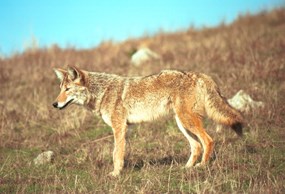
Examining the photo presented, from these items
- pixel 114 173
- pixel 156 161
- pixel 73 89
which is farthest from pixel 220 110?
pixel 73 89

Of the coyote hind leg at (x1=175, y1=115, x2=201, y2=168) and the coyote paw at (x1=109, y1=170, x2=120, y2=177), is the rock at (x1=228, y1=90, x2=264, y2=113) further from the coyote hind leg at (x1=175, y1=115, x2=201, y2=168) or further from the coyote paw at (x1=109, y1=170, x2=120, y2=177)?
the coyote paw at (x1=109, y1=170, x2=120, y2=177)

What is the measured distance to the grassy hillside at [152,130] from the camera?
6367mm

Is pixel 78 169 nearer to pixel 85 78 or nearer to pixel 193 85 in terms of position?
pixel 85 78

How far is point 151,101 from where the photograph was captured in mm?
7367

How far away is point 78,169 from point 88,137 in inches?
87.0

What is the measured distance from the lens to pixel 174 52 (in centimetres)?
1630

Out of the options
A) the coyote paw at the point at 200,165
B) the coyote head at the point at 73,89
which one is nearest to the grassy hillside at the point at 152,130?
the coyote paw at the point at 200,165

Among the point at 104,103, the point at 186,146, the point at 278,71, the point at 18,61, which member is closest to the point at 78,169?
the point at 104,103

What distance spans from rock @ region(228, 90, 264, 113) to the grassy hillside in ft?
0.82

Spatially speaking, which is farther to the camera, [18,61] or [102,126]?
[18,61]

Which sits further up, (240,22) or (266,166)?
(240,22)

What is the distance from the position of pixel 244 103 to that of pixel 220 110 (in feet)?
9.91

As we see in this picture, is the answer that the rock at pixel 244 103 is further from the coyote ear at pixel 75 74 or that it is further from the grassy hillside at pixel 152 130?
the coyote ear at pixel 75 74

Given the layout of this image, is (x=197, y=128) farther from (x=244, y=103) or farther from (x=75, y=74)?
(x=244, y=103)
